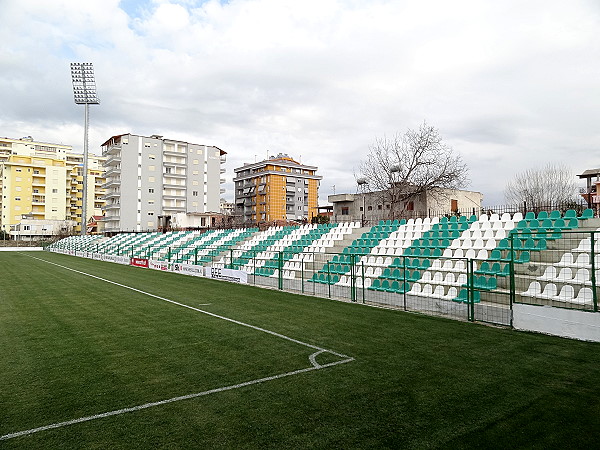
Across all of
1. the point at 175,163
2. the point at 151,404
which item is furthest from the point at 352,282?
the point at 175,163

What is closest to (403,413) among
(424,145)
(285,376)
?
(285,376)

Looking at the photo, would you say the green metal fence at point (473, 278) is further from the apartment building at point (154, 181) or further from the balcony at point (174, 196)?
the balcony at point (174, 196)

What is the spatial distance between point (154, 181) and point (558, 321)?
71.2 meters

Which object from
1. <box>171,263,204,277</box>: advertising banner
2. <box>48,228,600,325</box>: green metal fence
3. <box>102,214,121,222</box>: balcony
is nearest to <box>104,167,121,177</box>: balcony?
<box>102,214,121,222</box>: balcony

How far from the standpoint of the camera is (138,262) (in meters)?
29.8

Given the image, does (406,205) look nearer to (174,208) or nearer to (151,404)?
(151,404)

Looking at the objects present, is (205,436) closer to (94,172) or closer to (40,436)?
(40,436)

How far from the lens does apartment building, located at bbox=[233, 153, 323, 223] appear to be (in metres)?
87.1

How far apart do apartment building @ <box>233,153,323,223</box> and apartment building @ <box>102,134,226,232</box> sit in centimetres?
1277

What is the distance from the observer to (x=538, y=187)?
38125 mm

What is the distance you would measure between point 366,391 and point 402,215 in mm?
30268

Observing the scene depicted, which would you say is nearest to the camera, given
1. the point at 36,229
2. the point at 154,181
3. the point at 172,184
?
the point at 154,181

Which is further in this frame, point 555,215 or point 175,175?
point 175,175

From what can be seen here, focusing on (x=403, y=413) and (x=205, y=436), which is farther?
(x=403, y=413)
